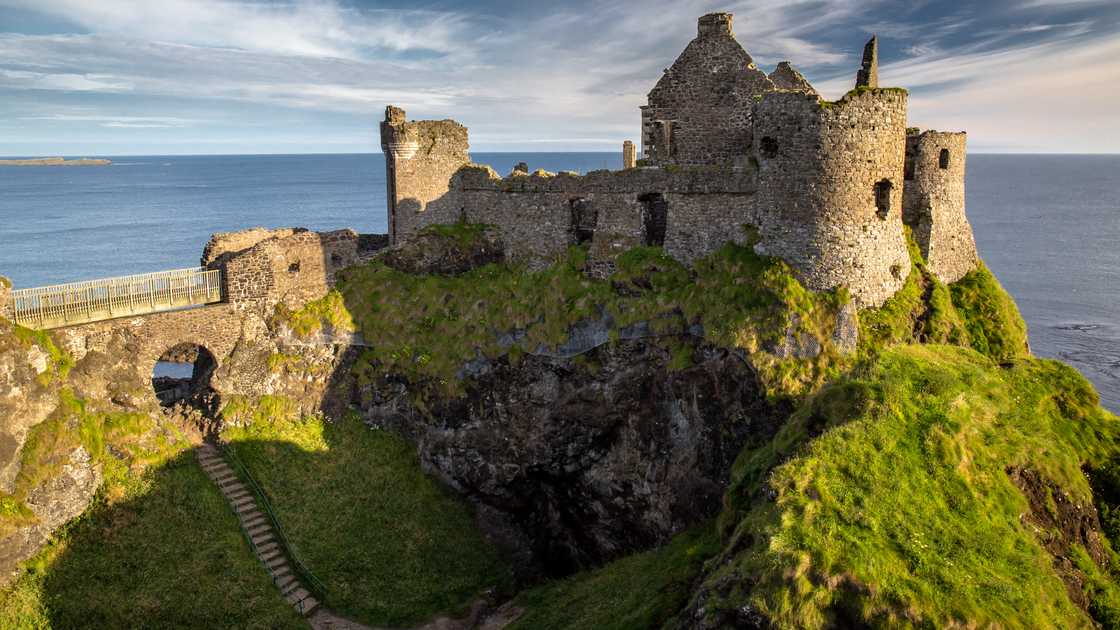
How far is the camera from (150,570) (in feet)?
75.3

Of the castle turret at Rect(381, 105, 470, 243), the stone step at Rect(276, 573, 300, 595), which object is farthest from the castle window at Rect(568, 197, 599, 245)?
the stone step at Rect(276, 573, 300, 595)

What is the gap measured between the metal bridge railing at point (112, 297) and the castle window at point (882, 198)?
26176mm

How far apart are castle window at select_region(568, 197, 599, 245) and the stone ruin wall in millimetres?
12622

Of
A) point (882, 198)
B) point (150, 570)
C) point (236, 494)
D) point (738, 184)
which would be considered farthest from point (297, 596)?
point (882, 198)

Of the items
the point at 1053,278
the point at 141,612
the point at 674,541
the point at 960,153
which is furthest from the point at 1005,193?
the point at 141,612

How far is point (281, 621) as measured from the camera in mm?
22781

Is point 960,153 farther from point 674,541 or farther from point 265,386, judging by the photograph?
point 265,386

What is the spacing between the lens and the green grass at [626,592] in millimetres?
17250

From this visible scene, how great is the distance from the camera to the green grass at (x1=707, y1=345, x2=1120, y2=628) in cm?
1234

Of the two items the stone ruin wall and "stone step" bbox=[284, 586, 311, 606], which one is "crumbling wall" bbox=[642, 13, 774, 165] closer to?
the stone ruin wall

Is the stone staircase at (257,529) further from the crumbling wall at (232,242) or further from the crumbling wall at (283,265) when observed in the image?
the crumbling wall at (232,242)

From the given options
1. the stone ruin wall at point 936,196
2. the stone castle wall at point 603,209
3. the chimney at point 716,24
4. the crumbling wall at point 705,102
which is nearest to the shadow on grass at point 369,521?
the stone castle wall at point 603,209

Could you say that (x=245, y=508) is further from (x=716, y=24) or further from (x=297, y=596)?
(x=716, y=24)

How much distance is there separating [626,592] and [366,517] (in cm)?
1194
